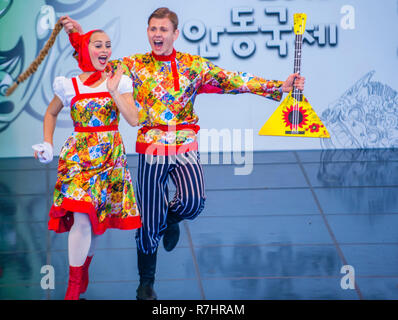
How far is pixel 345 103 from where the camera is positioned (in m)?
8.42

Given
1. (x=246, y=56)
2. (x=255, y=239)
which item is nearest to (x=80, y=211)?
(x=255, y=239)

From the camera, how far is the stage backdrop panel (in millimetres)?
8164

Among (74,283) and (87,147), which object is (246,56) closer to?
(87,147)

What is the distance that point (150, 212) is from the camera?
4699 millimetres

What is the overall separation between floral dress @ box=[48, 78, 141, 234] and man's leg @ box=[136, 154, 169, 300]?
0.18 metres

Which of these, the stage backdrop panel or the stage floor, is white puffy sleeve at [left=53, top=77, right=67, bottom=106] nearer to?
the stage floor

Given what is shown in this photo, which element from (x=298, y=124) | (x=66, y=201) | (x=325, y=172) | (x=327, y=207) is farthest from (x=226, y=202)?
(x=66, y=201)

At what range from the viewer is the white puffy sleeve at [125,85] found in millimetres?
4492

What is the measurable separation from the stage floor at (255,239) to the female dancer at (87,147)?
1.60ft

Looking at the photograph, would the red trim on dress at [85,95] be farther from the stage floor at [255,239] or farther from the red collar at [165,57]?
the stage floor at [255,239]

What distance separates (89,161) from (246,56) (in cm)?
410

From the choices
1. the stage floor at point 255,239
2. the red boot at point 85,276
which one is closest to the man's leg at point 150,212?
the stage floor at point 255,239

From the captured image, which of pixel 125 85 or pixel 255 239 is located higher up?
pixel 125 85

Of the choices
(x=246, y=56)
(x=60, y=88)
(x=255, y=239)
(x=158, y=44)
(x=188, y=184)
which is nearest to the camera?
(x=60, y=88)
